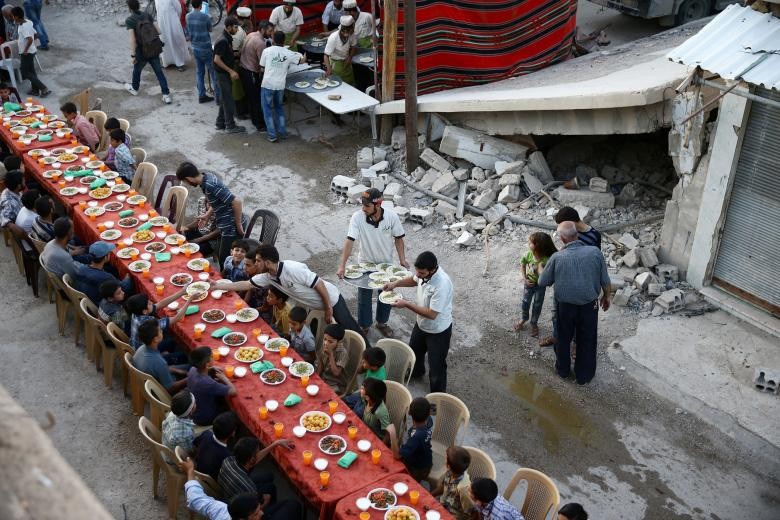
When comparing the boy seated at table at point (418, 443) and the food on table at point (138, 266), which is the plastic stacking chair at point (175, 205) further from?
the boy seated at table at point (418, 443)

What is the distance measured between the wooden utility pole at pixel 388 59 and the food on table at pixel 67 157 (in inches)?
190

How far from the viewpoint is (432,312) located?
291 inches

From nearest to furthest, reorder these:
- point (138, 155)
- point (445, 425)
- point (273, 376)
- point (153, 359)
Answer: point (445, 425), point (273, 376), point (153, 359), point (138, 155)

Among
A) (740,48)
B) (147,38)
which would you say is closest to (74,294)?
(740,48)

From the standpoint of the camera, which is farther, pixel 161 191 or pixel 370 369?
pixel 161 191

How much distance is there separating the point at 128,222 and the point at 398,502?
528 cm

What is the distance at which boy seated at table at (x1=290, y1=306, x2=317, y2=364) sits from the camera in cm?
752

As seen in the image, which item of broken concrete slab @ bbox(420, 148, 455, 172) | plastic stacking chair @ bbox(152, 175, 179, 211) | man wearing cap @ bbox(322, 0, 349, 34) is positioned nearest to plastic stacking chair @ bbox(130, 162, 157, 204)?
plastic stacking chair @ bbox(152, 175, 179, 211)

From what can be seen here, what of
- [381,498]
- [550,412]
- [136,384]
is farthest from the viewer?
[550,412]

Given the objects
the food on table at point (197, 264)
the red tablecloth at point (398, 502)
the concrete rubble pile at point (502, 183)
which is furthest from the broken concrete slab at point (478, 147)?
the red tablecloth at point (398, 502)

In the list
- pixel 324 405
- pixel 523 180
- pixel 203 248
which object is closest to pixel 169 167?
pixel 203 248

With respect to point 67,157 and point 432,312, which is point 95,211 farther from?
point 432,312

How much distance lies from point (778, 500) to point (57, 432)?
267 inches

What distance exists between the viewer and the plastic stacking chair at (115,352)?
7407 millimetres
